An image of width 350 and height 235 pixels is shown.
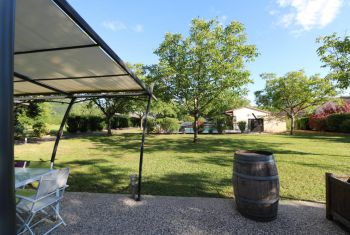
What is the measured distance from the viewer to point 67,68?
3.83 metres

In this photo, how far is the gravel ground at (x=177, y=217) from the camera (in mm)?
3373


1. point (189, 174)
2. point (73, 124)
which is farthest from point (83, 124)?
point (189, 174)

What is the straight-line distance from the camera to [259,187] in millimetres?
3574

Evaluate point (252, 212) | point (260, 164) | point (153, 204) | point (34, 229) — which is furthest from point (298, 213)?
point (34, 229)

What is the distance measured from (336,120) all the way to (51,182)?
86.3 feet

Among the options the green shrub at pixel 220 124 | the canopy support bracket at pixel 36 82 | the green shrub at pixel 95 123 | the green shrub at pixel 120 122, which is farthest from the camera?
the green shrub at pixel 120 122

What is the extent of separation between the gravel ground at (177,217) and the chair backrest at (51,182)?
25.2 inches

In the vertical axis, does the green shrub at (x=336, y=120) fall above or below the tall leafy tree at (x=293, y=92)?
below

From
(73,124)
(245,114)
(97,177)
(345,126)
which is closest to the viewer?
(97,177)

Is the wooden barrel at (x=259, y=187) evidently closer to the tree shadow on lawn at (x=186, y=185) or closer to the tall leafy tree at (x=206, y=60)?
the tree shadow on lawn at (x=186, y=185)

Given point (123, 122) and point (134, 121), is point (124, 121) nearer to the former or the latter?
point (123, 122)

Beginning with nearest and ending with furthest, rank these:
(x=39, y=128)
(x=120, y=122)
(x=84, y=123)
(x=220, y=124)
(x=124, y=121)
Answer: (x=39, y=128) < (x=84, y=123) < (x=220, y=124) < (x=120, y=122) < (x=124, y=121)

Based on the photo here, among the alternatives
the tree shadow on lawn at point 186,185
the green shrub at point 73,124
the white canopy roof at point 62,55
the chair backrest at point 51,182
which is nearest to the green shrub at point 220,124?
the green shrub at point 73,124

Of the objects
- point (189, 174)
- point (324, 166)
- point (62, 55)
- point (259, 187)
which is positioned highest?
point (62, 55)
